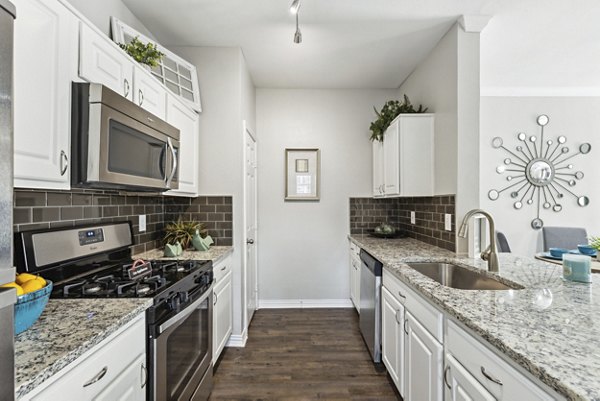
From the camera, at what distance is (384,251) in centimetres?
254

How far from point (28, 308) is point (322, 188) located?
3.10 meters

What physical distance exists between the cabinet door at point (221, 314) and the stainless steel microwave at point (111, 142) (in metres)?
0.95

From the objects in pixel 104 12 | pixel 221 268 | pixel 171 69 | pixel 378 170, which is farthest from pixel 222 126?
pixel 378 170

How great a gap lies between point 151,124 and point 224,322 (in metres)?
1.60

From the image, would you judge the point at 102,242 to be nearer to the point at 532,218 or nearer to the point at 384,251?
the point at 384,251

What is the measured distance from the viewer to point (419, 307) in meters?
1.62

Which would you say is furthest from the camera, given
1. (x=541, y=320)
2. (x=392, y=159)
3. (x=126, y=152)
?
(x=392, y=159)

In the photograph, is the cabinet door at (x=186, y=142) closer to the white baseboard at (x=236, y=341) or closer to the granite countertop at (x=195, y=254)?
the granite countertop at (x=195, y=254)

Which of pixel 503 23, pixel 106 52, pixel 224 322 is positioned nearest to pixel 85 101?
pixel 106 52

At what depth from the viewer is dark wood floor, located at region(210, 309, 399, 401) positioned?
2115 millimetres

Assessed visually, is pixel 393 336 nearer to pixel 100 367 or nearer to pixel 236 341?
pixel 236 341

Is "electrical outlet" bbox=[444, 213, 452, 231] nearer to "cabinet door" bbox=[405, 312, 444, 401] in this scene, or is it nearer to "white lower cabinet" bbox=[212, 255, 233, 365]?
"cabinet door" bbox=[405, 312, 444, 401]

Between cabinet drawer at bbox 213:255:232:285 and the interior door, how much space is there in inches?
Result: 11.5

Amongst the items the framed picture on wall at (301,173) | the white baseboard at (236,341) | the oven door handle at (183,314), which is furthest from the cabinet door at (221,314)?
the framed picture on wall at (301,173)
